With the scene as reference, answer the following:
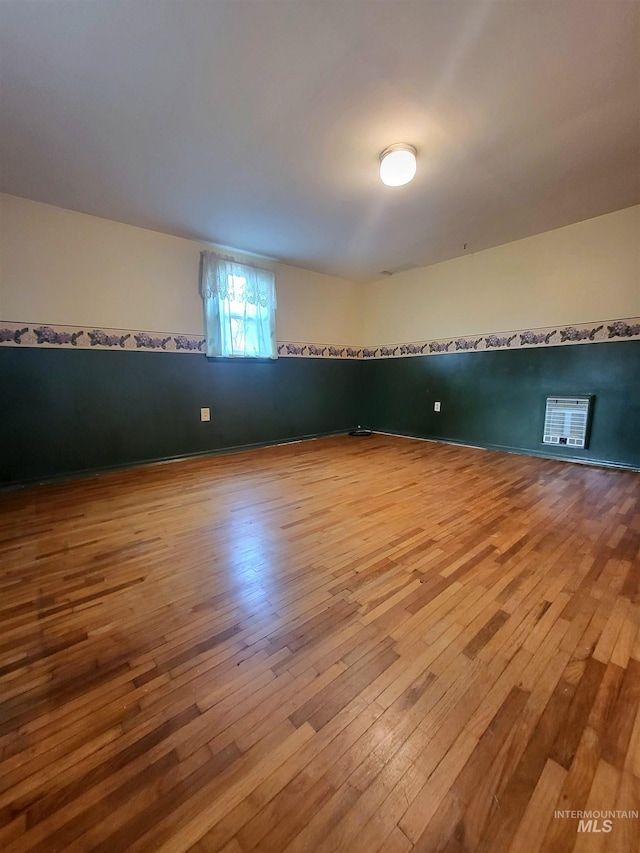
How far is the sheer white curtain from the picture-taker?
3.42 metres

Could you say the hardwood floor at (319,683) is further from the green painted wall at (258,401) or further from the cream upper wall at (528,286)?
the cream upper wall at (528,286)

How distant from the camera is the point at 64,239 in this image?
8.79ft

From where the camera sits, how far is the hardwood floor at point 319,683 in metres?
0.65

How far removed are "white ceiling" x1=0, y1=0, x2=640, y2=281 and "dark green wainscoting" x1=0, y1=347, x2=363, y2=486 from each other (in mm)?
1274

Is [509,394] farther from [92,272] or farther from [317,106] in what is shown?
[92,272]

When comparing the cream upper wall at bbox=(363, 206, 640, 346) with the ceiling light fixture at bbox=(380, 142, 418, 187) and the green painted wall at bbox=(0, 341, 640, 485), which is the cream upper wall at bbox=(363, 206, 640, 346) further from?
the ceiling light fixture at bbox=(380, 142, 418, 187)

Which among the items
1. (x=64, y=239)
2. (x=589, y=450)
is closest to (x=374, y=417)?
(x=589, y=450)

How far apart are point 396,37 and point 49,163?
7.10 feet

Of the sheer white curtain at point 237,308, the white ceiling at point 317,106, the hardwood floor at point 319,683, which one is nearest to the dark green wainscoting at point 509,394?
the white ceiling at point 317,106

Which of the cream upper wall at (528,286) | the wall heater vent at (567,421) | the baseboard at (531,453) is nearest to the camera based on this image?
the cream upper wall at (528,286)

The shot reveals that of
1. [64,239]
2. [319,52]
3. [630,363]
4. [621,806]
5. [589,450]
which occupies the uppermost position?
[319,52]

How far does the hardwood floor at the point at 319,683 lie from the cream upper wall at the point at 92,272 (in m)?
1.74

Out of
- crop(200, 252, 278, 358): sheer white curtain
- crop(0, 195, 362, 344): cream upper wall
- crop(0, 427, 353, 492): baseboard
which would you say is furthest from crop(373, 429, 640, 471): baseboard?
crop(0, 195, 362, 344): cream upper wall

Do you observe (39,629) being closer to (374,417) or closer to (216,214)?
(216,214)
